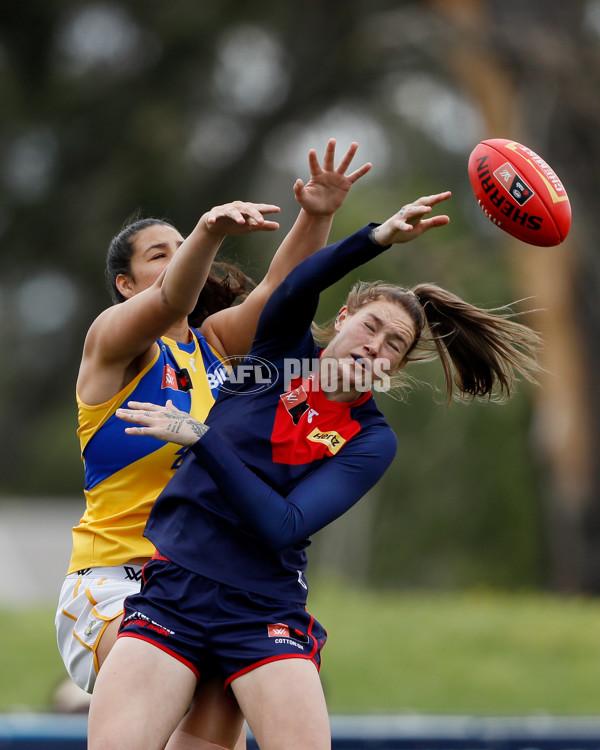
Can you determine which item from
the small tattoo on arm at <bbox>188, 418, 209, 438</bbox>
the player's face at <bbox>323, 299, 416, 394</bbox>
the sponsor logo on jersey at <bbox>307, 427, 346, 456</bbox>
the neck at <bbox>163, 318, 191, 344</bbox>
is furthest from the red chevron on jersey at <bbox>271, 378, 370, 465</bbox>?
the neck at <bbox>163, 318, 191, 344</bbox>

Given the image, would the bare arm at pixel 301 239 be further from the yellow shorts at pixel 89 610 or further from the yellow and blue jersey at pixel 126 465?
the yellow shorts at pixel 89 610

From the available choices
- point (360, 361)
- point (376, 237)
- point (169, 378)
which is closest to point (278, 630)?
point (360, 361)

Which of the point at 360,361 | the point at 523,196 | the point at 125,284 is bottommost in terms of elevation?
the point at 360,361

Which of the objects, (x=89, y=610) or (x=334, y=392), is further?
(x=89, y=610)

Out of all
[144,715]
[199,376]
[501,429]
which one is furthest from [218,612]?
[501,429]

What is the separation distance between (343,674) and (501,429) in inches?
338

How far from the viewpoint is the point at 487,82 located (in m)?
13.2

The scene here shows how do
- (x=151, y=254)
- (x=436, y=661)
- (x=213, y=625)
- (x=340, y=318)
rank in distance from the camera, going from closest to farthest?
(x=213, y=625) → (x=340, y=318) → (x=151, y=254) → (x=436, y=661)

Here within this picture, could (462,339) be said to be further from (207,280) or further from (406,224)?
(207,280)

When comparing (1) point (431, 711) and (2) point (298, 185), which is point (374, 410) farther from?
(1) point (431, 711)

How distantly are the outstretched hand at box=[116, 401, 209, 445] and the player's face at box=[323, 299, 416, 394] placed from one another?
0.47m

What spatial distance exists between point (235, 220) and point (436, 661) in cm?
571

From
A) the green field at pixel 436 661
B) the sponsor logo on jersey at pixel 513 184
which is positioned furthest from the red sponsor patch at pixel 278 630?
the green field at pixel 436 661

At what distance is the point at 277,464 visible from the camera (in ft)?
10.2
